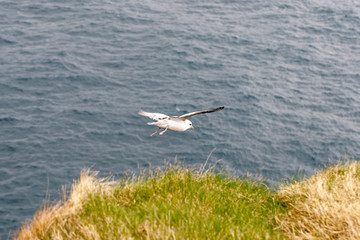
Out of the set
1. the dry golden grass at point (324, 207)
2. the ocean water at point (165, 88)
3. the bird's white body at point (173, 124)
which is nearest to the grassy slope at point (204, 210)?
the dry golden grass at point (324, 207)

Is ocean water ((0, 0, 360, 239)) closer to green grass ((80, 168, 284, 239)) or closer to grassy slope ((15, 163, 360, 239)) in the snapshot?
grassy slope ((15, 163, 360, 239))

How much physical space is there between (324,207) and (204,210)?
7.06 ft

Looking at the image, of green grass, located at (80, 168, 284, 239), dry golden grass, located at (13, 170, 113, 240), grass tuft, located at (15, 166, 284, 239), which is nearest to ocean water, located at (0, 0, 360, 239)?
dry golden grass, located at (13, 170, 113, 240)

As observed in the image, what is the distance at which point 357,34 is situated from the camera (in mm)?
74125

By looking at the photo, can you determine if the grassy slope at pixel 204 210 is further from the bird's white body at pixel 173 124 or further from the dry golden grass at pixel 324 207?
the bird's white body at pixel 173 124

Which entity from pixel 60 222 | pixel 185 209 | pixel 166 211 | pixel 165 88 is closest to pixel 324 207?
pixel 185 209

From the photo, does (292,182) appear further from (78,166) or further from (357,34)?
(357,34)

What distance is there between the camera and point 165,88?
185ft

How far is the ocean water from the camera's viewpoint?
1864 inches

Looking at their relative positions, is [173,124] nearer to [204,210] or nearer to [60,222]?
[204,210]

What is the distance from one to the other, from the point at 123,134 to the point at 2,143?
11591 mm

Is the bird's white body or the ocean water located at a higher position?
the bird's white body

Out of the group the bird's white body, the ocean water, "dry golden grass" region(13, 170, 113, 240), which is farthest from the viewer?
the ocean water

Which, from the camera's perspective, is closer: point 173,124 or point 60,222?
point 60,222
